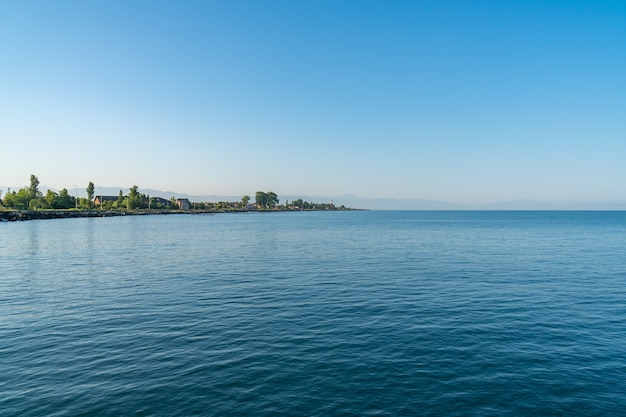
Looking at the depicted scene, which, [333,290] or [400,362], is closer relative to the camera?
[400,362]

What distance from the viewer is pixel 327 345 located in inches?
888

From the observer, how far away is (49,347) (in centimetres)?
2233

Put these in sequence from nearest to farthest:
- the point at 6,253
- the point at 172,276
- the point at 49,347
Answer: the point at 49,347 → the point at 172,276 → the point at 6,253

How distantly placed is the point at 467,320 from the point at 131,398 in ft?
75.1

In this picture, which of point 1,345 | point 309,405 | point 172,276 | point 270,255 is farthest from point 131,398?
point 270,255

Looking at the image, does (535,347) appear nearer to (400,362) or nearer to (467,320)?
(467,320)

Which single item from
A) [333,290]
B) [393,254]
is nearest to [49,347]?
[333,290]

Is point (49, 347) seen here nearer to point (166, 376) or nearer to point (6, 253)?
point (166, 376)

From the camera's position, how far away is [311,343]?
22.9m

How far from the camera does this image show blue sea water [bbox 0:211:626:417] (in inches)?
645

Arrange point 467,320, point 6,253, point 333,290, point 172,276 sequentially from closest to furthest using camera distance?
1. point 467,320
2. point 333,290
3. point 172,276
4. point 6,253

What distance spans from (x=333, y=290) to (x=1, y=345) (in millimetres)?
26325

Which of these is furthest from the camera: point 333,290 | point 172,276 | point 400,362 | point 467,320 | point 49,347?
point 172,276

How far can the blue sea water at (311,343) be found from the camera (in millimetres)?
16375
